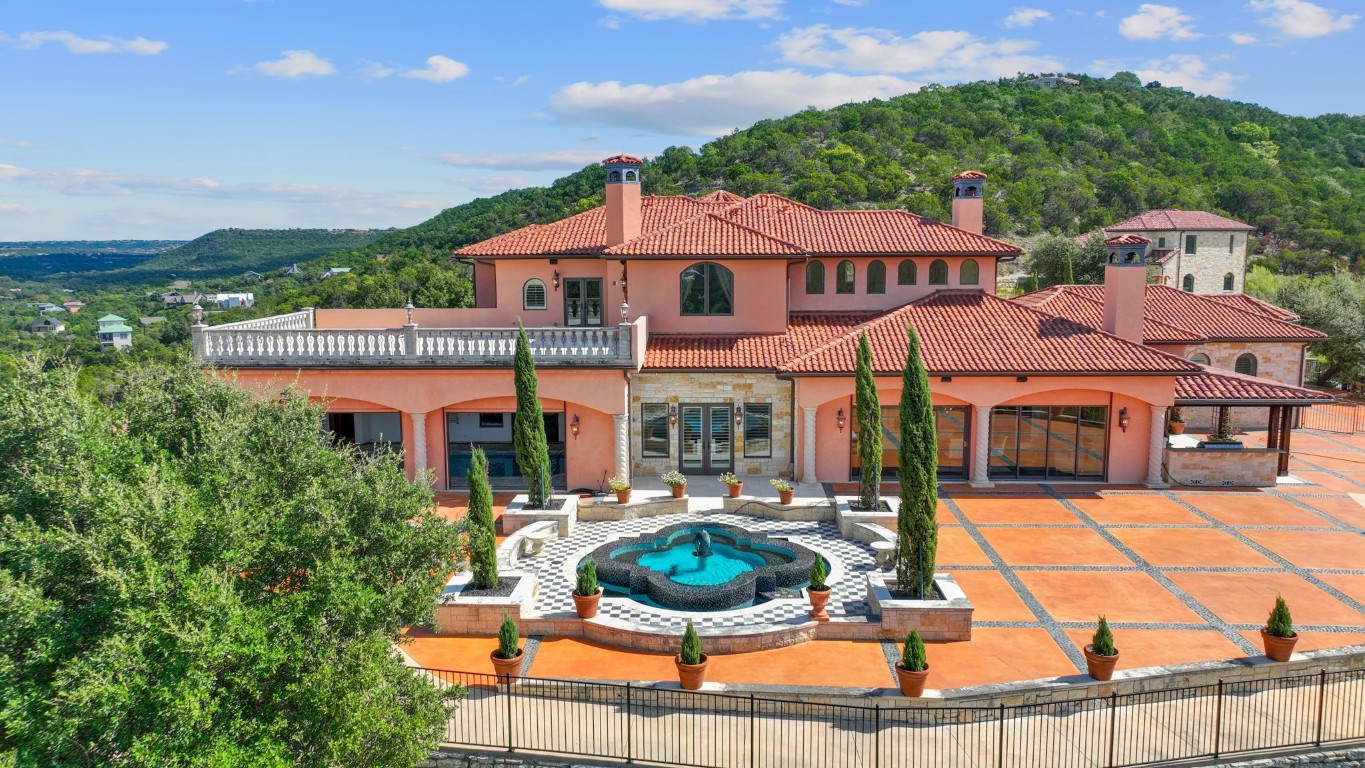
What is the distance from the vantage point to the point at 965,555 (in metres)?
19.3

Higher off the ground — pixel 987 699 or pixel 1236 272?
pixel 1236 272

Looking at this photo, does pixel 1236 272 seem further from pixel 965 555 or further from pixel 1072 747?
pixel 1072 747

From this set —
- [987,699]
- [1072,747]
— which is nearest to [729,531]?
[987,699]

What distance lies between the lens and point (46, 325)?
79375 millimetres

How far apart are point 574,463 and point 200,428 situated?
13.8m

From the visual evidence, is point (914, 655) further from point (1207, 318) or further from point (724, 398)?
point (1207, 318)

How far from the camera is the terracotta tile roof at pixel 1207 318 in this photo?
3400 centimetres

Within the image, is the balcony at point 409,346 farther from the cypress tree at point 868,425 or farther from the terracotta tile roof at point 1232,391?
the terracotta tile roof at point 1232,391

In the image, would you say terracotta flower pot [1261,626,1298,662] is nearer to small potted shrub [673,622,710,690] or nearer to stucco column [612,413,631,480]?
small potted shrub [673,622,710,690]

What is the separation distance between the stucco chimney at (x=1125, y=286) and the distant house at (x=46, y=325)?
271 ft

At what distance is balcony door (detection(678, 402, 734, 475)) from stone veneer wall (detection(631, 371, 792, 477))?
0.71 feet

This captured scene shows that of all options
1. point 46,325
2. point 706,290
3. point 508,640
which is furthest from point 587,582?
point 46,325

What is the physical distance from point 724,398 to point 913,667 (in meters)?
13.3

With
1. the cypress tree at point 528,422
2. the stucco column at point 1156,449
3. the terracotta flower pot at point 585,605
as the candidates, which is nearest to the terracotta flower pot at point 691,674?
the terracotta flower pot at point 585,605
